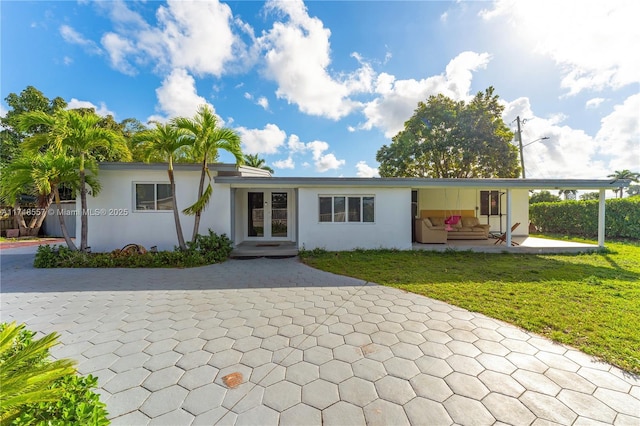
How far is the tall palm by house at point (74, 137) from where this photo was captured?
705cm

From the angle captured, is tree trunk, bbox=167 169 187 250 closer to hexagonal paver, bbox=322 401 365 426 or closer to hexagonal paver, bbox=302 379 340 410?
hexagonal paver, bbox=302 379 340 410

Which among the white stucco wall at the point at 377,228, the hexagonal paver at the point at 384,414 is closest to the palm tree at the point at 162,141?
the white stucco wall at the point at 377,228

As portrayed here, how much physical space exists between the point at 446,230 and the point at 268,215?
7.16 metres

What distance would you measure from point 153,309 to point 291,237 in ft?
22.0

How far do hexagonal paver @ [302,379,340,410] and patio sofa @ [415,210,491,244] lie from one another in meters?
8.71

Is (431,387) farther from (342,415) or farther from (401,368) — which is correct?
(342,415)

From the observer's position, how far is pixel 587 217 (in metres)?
12.8

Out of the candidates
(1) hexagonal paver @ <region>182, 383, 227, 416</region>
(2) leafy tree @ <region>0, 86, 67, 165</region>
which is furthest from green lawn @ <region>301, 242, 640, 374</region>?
(2) leafy tree @ <region>0, 86, 67, 165</region>

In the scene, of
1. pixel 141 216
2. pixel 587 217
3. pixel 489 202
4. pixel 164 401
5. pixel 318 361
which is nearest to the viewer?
pixel 164 401

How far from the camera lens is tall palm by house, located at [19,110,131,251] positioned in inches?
278

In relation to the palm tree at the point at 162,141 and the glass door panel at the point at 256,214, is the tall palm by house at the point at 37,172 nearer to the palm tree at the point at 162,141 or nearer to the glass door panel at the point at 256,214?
the palm tree at the point at 162,141

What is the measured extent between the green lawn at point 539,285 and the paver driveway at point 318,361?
18.4 inches

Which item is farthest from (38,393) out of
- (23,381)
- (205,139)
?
(205,139)

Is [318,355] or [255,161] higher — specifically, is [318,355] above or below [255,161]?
below
